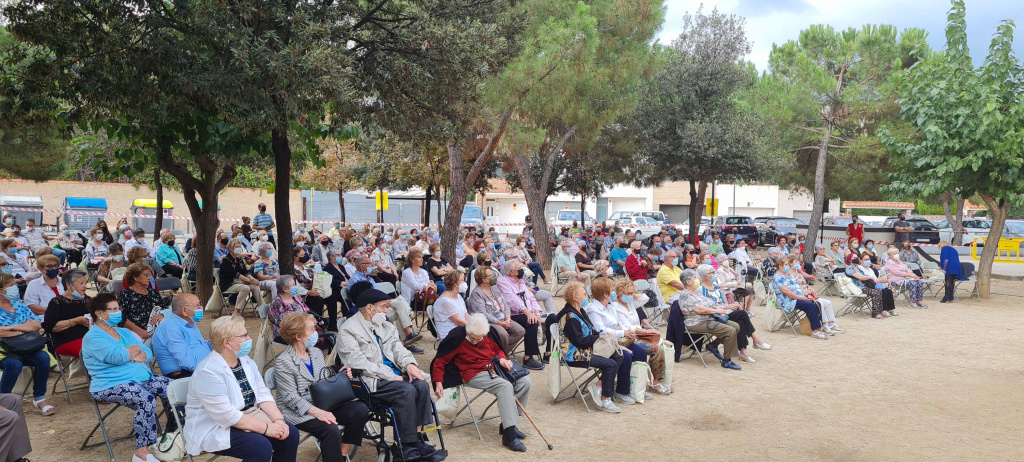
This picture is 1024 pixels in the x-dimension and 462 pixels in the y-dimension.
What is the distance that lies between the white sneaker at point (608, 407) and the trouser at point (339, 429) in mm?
2568

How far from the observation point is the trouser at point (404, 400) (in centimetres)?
502

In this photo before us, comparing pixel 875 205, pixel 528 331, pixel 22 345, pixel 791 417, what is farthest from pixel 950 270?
pixel 875 205

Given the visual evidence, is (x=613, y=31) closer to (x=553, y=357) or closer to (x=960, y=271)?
(x=960, y=271)

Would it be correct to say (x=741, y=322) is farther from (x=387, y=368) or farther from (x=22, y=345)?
(x=22, y=345)

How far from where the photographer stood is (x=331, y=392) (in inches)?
185

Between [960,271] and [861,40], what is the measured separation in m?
10.3

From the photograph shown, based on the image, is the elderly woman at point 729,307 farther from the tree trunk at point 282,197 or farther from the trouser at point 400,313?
the tree trunk at point 282,197

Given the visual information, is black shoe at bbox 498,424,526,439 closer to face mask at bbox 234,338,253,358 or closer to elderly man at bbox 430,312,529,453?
elderly man at bbox 430,312,529,453

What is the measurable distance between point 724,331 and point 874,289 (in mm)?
5650

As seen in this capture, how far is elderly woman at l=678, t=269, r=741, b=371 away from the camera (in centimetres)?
845

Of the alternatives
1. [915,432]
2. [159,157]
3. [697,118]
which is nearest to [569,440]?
[915,432]

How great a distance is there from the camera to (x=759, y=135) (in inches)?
969

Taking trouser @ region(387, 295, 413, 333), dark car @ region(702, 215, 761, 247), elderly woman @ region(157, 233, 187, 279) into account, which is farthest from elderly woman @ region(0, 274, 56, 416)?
dark car @ region(702, 215, 761, 247)

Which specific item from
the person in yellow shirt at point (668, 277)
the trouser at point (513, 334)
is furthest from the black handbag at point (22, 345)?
the person in yellow shirt at point (668, 277)
